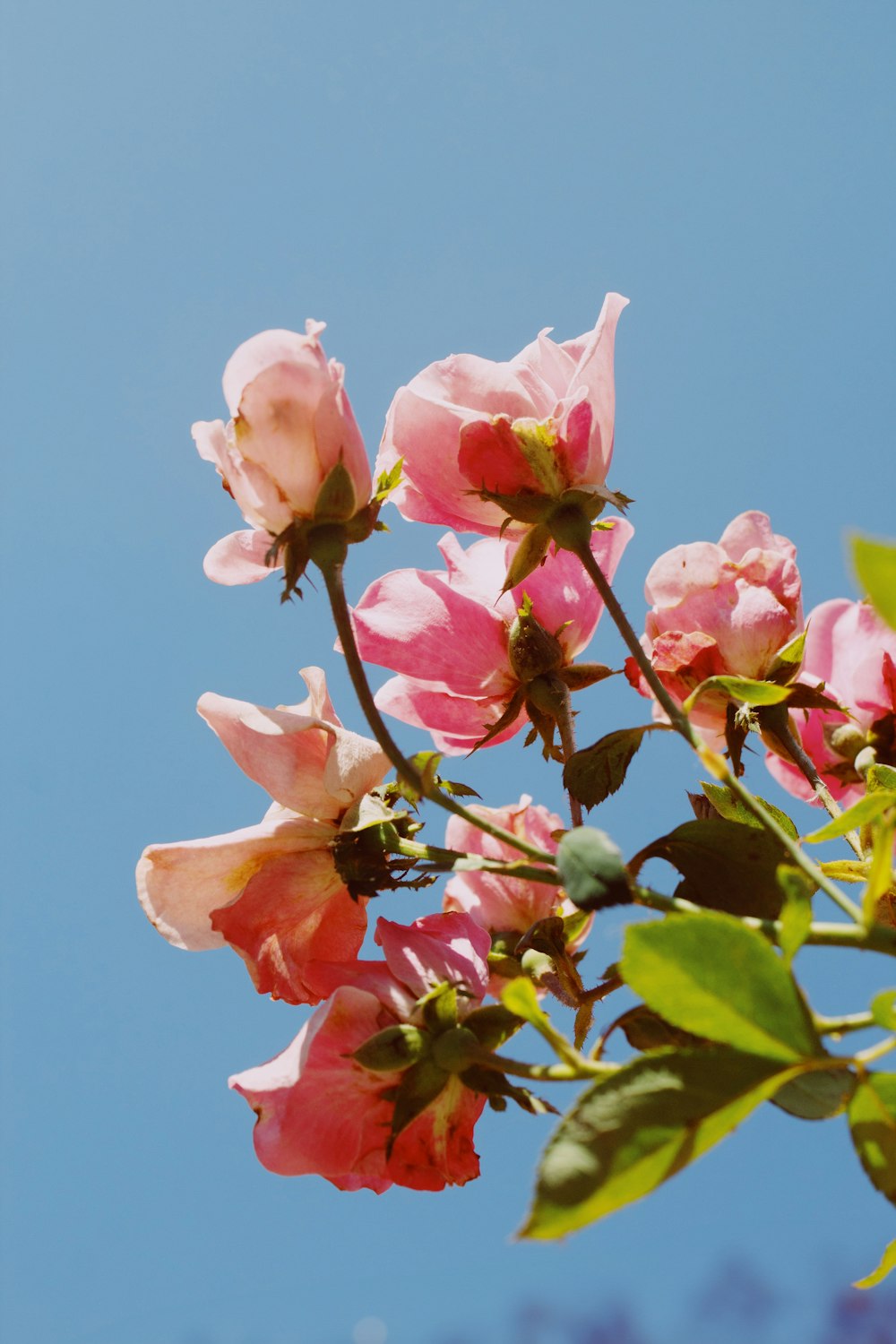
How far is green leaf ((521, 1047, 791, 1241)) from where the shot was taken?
312 millimetres

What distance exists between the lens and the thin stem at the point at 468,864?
45 centimetres

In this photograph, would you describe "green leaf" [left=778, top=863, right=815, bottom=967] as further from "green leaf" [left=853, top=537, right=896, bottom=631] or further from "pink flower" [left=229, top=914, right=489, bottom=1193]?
"pink flower" [left=229, top=914, right=489, bottom=1193]

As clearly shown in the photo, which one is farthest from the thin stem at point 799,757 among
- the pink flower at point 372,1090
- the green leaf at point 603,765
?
the pink flower at point 372,1090

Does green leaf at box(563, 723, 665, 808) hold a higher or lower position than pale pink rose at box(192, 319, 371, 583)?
lower

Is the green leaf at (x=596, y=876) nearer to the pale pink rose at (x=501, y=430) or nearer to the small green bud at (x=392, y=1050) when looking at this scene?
the small green bud at (x=392, y=1050)

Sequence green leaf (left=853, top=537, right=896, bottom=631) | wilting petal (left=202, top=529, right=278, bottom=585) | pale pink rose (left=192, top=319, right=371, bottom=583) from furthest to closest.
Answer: wilting petal (left=202, top=529, right=278, bottom=585)
pale pink rose (left=192, top=319, right=371, bottom=583)
green leaf (left=853, top=537, right=896, bottom=631)

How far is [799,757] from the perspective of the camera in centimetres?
66

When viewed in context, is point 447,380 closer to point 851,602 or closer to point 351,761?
point 351,761

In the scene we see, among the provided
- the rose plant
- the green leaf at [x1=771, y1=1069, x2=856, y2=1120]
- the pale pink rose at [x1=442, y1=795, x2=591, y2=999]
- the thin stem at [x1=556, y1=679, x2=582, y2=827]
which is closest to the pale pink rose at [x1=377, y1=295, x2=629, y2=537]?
the rose plant

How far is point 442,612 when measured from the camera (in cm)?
69

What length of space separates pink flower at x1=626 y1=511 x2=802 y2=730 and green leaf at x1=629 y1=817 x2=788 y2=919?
0.16 meters

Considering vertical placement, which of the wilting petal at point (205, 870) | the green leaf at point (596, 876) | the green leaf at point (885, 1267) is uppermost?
the wilting petal at point (205, 870)

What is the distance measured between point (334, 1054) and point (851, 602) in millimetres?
546

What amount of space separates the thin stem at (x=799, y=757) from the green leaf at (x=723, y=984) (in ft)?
0.98
